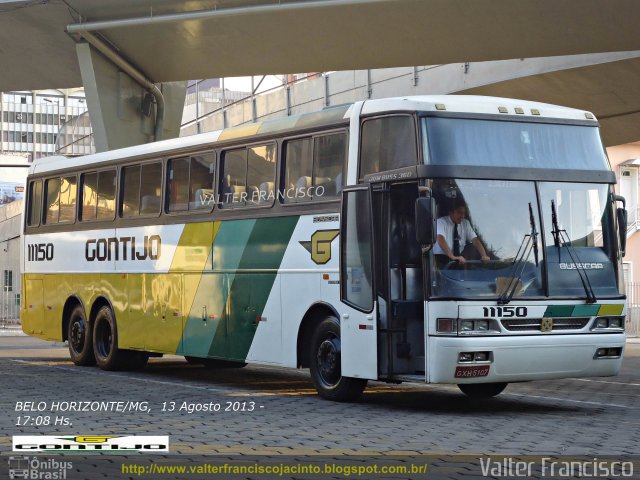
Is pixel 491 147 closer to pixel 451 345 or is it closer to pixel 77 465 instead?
pixel 451 345

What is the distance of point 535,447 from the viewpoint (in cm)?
1035

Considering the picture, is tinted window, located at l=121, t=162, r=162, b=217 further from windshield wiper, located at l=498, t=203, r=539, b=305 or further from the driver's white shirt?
windshield wiper, located at l=498, t=203, r=539, b=305

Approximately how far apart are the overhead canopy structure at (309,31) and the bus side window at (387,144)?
26.9 feet

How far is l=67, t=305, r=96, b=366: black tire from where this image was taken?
68.5ft

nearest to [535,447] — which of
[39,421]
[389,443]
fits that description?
[389,443]

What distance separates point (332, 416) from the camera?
1298 cm

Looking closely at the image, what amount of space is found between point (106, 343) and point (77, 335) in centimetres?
102

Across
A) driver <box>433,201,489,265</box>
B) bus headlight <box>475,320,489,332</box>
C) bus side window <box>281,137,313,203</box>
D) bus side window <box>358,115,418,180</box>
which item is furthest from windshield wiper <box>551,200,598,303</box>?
bus side window <box>281,137,313,203</box>

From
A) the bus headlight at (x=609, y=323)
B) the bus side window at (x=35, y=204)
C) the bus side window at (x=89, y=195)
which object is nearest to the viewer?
the bus headlight at (x=609, y=323)

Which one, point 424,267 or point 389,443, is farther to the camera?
point 424,267

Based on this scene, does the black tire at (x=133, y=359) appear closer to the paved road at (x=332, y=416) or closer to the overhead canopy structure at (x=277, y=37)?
the paved road at (x=332, y=416)

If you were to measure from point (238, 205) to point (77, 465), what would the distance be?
7930 millimetres

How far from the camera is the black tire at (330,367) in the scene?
14500 mm

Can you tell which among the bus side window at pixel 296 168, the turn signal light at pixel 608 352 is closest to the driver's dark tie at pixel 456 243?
the turn signal light at pixel 608 352
